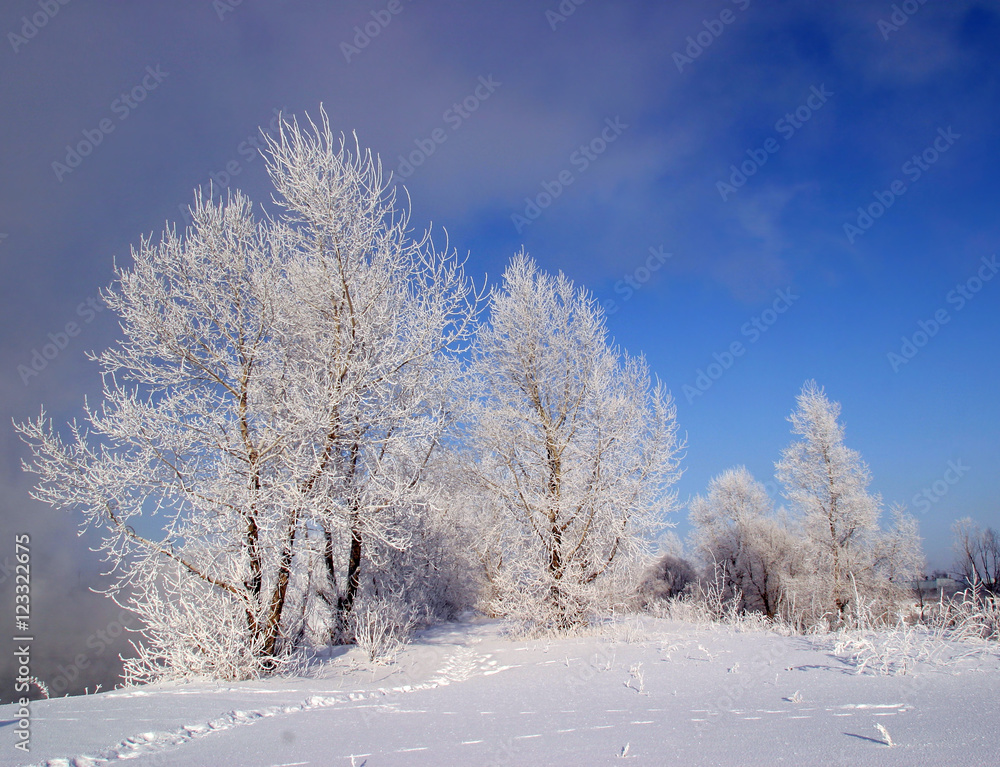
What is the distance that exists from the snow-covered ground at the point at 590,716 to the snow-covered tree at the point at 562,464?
3.71m

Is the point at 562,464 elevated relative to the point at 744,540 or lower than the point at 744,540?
elevated

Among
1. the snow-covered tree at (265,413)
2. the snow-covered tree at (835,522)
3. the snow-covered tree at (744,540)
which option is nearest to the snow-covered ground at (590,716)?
the snow-covered tree at (265,413)

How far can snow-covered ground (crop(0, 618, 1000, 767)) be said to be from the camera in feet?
8.86

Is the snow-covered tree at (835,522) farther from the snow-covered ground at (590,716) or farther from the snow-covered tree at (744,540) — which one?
the snow-covered ground at (590,716)

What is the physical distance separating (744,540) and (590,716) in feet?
95.8

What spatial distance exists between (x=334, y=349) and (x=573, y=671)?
18.3ft

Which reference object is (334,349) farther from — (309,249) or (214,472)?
(214,472)

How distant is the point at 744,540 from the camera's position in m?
29.3

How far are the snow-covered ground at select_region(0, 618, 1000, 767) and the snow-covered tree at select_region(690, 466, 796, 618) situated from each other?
22.4m

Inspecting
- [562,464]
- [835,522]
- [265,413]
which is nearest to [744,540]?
[835,522]

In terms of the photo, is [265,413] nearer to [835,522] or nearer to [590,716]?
[590,716]

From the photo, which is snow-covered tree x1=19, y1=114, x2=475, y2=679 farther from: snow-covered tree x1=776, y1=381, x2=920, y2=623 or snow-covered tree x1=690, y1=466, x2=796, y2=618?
snow-covered tree x1=690, y1=466, x2=796, y2=618

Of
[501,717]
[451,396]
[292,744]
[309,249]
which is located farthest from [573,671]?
[309,249]

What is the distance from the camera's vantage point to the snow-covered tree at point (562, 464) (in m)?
10.5
